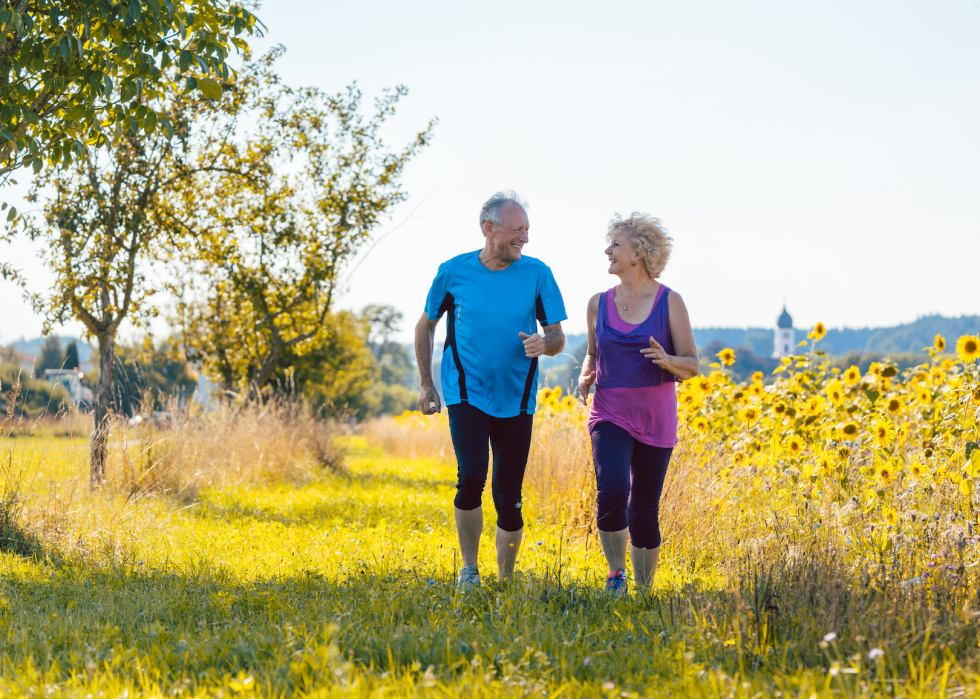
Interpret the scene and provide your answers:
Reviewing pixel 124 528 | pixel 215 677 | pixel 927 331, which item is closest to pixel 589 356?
pixel 215 677

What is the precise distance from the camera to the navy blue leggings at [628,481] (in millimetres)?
3477

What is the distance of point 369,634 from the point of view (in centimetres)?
281

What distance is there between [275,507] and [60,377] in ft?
7.14

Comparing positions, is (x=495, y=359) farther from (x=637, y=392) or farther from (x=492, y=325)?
(x=637, y=392)

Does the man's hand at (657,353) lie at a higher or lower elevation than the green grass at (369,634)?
higher

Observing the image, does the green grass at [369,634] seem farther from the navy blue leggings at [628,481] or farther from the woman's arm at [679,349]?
the woman's arm at [679,349]

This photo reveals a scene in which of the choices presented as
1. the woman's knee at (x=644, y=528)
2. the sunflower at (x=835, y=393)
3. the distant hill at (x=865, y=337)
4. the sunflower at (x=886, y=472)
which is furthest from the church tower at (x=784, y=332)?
the woman's knee at (x=644, y=528)

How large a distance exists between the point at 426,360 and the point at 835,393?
288 centimetres

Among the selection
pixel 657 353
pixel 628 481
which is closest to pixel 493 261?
pixel 657 353

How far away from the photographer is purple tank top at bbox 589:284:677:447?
3.53 m

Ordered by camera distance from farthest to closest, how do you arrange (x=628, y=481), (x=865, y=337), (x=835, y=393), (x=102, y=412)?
(x=865, y=337) → (x=102, y=412) → (x=835, y=393) → (x=628, y=481)

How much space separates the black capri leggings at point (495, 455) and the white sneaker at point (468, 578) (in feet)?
0.88

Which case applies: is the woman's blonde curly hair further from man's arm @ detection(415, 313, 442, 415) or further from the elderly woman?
man's arm @ detection(415, 313, 442, 415)

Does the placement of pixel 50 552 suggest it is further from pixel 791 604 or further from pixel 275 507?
pixel 791 604
